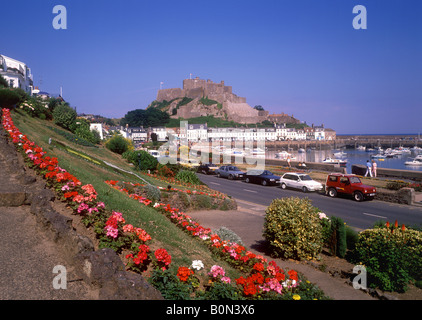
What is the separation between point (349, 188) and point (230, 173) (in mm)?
15590

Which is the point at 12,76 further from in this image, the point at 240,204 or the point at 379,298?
the point at 379,298

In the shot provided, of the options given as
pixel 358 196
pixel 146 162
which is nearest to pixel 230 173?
pixel 146 162

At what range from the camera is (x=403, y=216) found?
59.3ft

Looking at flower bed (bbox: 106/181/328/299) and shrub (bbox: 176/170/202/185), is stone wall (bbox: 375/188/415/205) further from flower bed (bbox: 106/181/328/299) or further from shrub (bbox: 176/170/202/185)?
flower bed (bbox: 106/181/328/299)

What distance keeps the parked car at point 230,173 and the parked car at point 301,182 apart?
722 centimetres

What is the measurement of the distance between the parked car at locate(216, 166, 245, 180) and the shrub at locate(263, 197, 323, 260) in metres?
24.7

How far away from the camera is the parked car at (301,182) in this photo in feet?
87.9

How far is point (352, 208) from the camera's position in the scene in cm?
2044

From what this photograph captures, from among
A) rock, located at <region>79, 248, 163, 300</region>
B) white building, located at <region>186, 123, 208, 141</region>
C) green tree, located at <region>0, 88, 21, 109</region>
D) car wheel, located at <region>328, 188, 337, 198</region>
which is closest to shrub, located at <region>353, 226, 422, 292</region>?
rock, located at <region>79, 248, 163, 300</region>

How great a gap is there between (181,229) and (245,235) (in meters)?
4.26

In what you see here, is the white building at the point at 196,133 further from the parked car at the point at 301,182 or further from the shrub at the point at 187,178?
the shrub at the point at 187,178

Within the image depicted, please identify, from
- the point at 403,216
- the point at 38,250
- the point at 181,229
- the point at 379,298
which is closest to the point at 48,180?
the point at 38,250

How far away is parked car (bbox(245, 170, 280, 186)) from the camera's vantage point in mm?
31391
